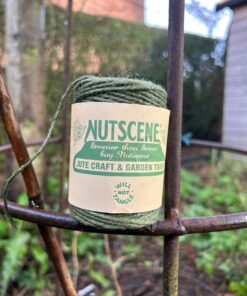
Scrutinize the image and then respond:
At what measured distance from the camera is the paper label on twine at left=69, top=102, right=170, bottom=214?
48 cm

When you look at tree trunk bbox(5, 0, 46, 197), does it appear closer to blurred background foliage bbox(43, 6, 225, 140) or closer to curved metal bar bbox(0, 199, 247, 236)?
blurred background foliage bbox(43, 6, 225, 140)

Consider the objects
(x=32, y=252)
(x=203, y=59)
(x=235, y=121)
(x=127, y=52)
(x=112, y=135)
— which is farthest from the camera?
(x=203, y=59)

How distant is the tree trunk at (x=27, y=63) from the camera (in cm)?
233

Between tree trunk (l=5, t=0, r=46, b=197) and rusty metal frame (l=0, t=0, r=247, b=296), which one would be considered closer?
rusty metal frame (l=0, t=0, r=247, b=296)

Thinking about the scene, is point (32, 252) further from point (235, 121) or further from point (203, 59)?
point (203, 59)

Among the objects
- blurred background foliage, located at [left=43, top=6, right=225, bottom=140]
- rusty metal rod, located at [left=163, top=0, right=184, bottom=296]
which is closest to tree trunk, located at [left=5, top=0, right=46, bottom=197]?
blurred background foliage, located at [left=43, top=6, right=225, bottom=140]

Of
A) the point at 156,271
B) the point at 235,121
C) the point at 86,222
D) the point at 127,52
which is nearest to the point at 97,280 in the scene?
the point at 156,271

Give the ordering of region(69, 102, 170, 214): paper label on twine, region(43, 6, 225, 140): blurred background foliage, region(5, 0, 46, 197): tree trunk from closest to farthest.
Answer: region(69, 102, 170, 214): paper label on twine < region(5, 0, 46, 197): tree trunk < region(43, 6, 225, 140): blurred background foliage

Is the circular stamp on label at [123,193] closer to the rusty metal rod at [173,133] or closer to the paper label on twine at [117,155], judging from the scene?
the paper label on twine at [117,155]

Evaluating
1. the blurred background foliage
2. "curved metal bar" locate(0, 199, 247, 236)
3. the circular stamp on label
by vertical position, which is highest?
the blurred background foliage

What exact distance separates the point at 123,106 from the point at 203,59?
5660 millimetres

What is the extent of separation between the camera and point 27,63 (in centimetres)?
238

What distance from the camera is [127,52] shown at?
388 centimetres

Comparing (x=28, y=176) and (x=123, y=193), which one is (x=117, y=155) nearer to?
(x=123, y=193)
